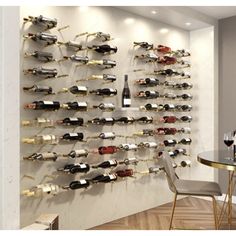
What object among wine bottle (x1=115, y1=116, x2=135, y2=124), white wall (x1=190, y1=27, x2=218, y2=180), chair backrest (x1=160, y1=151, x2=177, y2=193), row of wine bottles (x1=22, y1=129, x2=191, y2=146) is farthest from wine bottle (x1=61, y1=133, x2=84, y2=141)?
white wall (x1=190, y1=27, x2=218, y2=180)

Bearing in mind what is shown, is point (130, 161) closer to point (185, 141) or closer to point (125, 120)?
point (125, 120)

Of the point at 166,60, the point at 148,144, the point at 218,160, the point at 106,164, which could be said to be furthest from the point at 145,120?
the point at 218,160

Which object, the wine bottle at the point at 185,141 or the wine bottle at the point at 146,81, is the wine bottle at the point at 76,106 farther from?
the wine bottle at the point at 185,141

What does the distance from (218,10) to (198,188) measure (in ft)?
8.37

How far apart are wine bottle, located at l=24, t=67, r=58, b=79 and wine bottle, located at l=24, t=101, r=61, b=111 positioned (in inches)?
9.9

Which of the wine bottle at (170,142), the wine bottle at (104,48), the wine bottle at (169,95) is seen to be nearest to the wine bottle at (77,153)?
the wine bottle at (104,48)

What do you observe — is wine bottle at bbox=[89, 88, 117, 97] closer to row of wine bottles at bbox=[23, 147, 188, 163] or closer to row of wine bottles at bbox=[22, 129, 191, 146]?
row of wine bottles at bbox=[22, 129, 191, 146]

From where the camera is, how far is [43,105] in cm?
285

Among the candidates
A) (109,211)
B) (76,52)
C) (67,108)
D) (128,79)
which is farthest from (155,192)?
(76,52)

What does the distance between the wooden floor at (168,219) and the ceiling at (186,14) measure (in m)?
2.51

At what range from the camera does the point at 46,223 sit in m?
2.28

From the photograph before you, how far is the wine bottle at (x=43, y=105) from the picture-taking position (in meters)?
2.83

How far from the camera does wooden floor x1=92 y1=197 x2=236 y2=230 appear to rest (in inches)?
137
